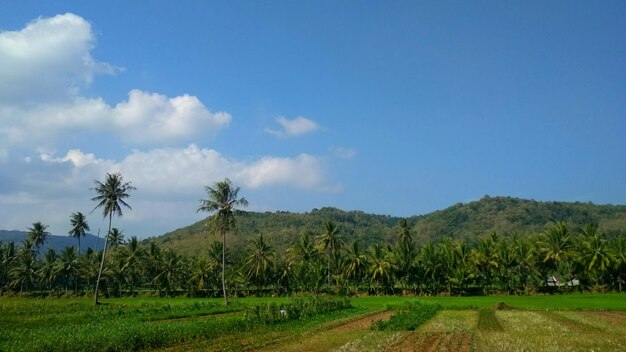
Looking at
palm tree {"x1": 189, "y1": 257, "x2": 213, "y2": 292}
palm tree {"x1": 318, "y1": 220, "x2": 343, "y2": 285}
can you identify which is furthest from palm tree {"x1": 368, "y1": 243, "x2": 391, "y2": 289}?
palm tree {"x1": 189, "y1": 257, "x2": 213, "y2": 292}

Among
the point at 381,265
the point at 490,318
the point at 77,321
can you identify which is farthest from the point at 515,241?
the point at 77,321

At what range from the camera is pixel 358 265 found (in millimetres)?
88438

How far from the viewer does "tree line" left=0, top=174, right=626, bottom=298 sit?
80.9 meters

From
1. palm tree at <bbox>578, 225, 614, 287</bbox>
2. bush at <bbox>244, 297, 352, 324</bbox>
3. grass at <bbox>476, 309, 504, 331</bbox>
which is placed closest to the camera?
grass at <bbox>476, 309, 504, 331</bbox>

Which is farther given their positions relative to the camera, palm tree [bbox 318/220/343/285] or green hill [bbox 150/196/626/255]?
green hill [bbox 150/196/626/255]

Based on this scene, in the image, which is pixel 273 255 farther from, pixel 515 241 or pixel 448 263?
pixel 515 241

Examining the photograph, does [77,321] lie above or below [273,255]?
below

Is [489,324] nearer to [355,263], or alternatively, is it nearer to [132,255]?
[355,263]

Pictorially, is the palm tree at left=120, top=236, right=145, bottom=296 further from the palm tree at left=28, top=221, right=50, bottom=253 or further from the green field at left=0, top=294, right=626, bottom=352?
the green field at left=0, top=294, right=626, bottom=352

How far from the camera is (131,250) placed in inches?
3733

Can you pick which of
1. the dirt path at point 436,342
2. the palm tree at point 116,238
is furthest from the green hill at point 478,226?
the dirt path at point 436,342

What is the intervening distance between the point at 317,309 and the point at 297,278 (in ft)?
153

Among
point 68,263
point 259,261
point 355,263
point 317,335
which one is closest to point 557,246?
point 355,263

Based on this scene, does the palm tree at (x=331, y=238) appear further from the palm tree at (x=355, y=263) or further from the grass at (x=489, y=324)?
the grass at (x=489, y=324)
